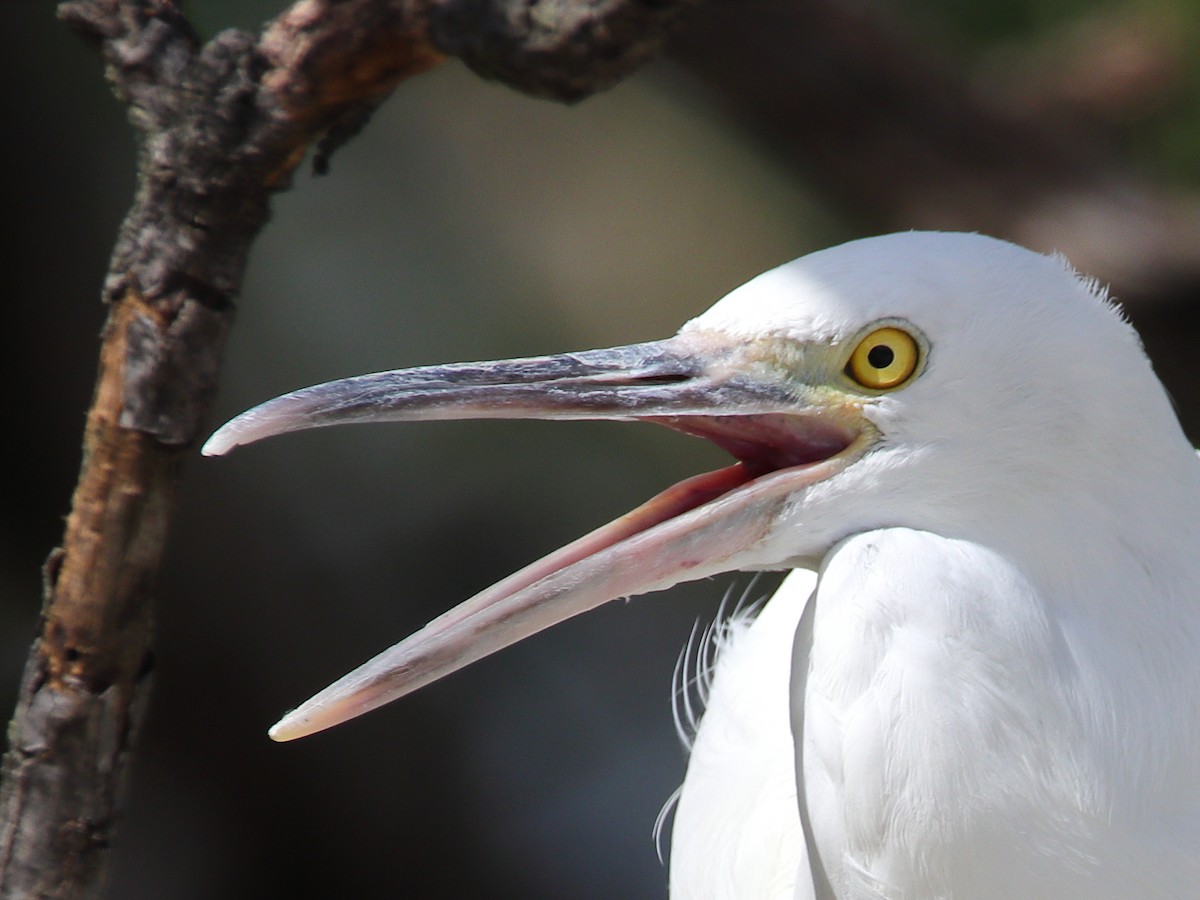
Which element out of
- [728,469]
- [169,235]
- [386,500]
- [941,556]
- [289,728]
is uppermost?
[386,500]

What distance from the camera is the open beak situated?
1257 mm

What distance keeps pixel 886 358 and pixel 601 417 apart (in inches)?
11.1

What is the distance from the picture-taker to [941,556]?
1219mm

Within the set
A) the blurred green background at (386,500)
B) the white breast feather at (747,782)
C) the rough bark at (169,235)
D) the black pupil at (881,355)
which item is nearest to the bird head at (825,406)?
the black pupil at (881,355)

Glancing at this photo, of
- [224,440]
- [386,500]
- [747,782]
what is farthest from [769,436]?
[386,500]

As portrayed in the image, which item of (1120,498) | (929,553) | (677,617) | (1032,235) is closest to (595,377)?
(929,553)

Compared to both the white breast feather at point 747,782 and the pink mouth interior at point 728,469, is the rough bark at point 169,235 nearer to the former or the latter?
the pink mouth interior at point 728,469

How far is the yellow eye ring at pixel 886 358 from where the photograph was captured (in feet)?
4.06

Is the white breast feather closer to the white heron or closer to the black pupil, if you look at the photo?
the white heron

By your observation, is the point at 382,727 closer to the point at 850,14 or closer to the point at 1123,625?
the point at 850,14

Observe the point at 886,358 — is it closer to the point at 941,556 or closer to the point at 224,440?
the point at 941,556

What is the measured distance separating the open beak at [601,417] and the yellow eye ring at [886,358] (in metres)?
0.04

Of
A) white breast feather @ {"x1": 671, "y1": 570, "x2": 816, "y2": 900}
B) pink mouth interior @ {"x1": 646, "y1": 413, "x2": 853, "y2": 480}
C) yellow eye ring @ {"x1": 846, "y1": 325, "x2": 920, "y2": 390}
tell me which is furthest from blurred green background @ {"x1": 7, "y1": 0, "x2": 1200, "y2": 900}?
yellow eye ring @ {"x1": 846, "y1": 325, "x2": 920, "y2": 390}

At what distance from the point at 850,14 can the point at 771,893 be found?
2133 millimetres
